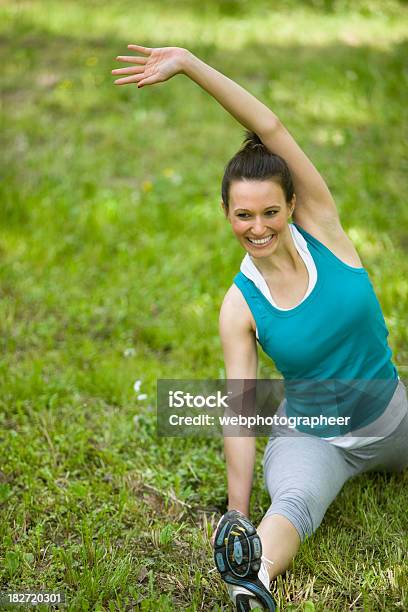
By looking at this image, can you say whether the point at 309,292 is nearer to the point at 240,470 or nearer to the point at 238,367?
the point at 238,367

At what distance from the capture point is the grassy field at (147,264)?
8.39ft

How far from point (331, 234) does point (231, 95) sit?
578mm

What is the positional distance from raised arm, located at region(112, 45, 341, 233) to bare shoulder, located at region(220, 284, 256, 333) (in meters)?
0.34

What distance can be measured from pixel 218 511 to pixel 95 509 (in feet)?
1.49

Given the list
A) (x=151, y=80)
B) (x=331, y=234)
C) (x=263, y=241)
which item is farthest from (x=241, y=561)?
(x=151, y=80)

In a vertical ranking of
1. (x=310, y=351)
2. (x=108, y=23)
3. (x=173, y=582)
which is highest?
(x=108, y=23)

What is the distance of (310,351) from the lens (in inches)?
100

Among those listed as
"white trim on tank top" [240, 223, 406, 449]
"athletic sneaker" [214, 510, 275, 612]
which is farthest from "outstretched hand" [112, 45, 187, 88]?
"athletic sneaker" [214, 510, 275, 612]

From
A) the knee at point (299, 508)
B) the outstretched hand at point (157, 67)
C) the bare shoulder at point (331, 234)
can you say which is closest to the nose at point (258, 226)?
the bare shoulder at point (331, 234)

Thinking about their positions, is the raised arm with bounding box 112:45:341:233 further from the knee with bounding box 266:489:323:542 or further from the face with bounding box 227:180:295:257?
the knee with bounding box 266:489:323:542

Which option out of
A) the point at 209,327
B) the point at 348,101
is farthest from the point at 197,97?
the point at 209,327

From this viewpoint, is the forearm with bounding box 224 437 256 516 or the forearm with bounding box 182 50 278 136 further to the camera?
the forearm with bounding box 224 437 256 516

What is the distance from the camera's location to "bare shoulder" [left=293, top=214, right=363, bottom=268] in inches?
103

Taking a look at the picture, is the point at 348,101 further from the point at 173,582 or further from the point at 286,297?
the point at 173,582
